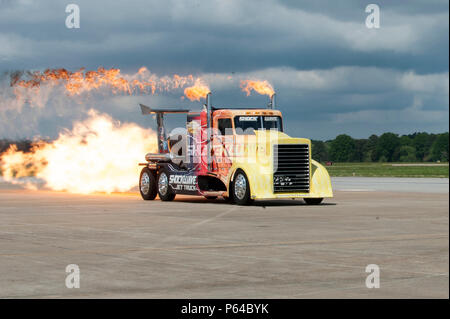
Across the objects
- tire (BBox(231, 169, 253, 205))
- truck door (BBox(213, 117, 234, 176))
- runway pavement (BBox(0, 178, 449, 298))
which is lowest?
runway pavement (BBox(0, 178, 449, 298))

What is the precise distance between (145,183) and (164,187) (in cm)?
139

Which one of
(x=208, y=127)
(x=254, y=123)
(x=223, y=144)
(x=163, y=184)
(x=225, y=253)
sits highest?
(x=254, y=123)

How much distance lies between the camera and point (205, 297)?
9758 millimetres

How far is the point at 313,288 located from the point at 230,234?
7.77m

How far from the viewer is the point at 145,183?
112ft

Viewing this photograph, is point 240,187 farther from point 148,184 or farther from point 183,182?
point 148,184

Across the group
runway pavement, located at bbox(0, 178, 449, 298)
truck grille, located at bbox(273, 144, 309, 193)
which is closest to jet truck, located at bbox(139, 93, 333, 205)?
truck grille, located at bbox(273, 144, 309, 193)

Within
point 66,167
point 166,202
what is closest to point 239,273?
point 166,202

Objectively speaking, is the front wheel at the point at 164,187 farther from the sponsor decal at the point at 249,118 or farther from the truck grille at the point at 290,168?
the truck grille at the point at 290,168

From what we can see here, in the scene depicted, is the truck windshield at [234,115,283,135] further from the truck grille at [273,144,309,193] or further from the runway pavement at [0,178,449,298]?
the runway pavement at [0,178,449,298]

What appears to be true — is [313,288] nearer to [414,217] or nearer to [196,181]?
[414,217]

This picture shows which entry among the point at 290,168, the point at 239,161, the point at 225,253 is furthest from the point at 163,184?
the point at 225,253

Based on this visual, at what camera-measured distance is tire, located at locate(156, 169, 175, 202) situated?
1289 inches

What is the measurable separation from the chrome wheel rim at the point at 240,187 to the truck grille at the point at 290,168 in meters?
1.13
